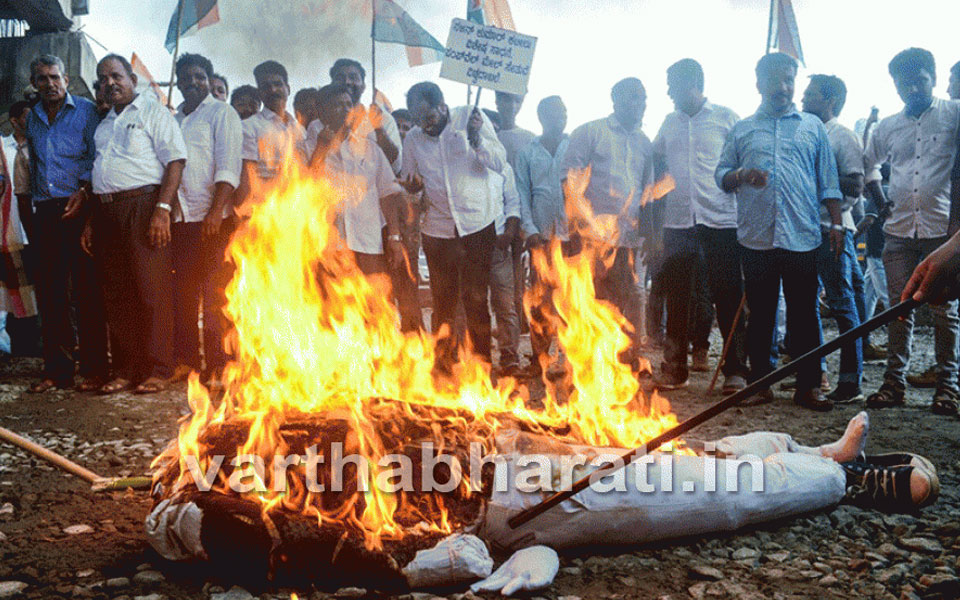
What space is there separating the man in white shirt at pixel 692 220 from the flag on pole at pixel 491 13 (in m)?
2.69

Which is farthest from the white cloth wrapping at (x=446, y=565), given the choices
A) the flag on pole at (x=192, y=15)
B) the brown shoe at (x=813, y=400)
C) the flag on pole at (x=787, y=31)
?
the flag on pole at (x=192, y=15)

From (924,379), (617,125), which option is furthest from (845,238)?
(617,125)

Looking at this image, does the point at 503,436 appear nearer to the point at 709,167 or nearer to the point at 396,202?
the point at 396,202

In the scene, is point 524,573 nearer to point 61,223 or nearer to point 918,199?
point 918,199

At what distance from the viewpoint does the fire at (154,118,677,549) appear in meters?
2.70

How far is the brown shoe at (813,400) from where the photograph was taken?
5.49 metres

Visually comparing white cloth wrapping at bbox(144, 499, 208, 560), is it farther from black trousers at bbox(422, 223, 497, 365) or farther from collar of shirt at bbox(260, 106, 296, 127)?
collar of shirt at bbox(260, 106, 296, 127)

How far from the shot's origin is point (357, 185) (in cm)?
639

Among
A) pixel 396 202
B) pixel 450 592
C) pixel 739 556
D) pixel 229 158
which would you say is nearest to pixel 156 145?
pixel 229 158

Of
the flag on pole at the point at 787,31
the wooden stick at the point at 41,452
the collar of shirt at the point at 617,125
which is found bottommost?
the wooden stick at the point at 41,452

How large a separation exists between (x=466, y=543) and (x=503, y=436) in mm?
554

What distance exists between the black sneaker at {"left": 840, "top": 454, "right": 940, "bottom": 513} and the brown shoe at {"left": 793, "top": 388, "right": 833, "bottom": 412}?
2.19m

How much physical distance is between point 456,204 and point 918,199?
13.5ft

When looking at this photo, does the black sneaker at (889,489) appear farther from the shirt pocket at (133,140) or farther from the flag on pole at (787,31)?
the flag on pole at (787,31)
